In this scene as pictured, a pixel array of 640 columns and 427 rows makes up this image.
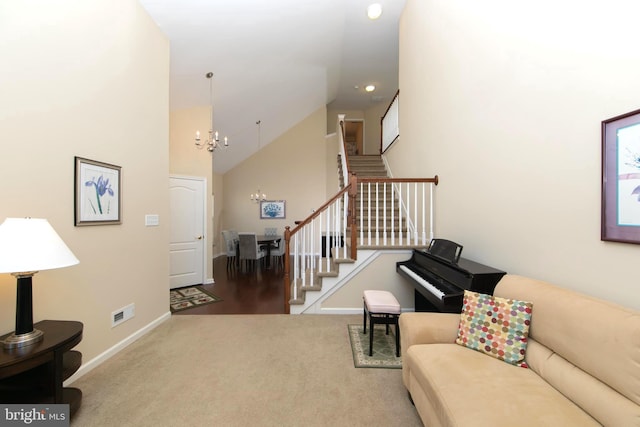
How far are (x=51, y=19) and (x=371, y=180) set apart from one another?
3220 millimetres

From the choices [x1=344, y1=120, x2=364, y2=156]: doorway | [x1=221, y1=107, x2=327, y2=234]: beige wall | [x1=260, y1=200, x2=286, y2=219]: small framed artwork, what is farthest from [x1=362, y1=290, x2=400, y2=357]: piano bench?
[x1=344, y1=120, x2=364, y2=156]: doorway

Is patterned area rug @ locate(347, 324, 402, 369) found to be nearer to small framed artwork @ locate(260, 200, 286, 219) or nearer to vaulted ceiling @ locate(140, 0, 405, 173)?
vaulted ceiling @ locate(140, 0, 405, 173)

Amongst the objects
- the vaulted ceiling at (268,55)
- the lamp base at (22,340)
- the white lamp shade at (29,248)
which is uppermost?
the vaulted ceiling at (268,55)

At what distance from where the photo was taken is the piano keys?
1.98 meters

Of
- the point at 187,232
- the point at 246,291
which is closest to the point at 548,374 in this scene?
the point at 246,291

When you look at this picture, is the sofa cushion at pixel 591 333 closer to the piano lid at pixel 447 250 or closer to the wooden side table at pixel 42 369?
the piano lid at pixel 447 250

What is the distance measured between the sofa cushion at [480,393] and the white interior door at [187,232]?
4.20 meters

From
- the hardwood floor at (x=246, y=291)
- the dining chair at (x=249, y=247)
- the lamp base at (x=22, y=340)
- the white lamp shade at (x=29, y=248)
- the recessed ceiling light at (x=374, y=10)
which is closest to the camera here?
the white lamp shade at (x=29, y=248)

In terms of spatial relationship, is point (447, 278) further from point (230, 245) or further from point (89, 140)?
point (230, 245)

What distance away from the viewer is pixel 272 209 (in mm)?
8203

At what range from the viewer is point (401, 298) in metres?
3.37

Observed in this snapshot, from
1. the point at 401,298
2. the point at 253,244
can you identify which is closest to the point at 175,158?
the point at 253,244

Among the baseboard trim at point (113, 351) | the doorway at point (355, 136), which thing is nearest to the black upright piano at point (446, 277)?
the baseboard trim at point (113, 351)

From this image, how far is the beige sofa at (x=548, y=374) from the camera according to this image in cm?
104
